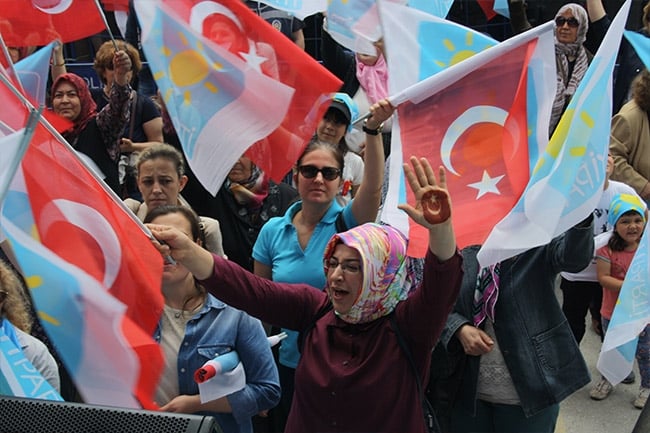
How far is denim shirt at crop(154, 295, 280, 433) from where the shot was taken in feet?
10.9

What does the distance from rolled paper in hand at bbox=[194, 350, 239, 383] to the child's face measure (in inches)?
112

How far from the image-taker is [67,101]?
5.56 m

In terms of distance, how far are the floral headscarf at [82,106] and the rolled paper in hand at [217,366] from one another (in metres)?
2.65

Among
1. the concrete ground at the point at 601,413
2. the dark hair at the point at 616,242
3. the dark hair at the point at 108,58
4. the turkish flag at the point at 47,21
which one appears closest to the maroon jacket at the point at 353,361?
the turkish flag at the point at 47,21

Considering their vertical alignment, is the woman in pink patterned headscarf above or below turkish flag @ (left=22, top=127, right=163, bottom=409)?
below

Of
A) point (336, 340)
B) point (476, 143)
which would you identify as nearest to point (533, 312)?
point (476, 143)

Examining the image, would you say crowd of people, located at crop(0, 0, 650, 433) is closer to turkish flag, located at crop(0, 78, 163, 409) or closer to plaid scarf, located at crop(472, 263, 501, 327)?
plaid scarf, located at crop(472, 263, 501, 327)

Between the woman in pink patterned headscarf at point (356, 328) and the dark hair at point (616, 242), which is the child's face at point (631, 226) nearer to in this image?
the dark hair at point (616, 242)

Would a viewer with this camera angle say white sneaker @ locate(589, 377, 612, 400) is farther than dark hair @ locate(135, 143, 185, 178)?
Yes

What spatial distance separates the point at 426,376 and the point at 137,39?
5.16m

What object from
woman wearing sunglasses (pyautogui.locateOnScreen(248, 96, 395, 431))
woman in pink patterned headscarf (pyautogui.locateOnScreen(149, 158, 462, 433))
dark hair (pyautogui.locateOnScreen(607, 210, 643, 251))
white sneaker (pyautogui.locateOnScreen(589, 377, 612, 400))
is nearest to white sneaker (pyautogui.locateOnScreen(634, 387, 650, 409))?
white sneaker (pyautogui.locateOnScreen(589, 377, 612, 400))

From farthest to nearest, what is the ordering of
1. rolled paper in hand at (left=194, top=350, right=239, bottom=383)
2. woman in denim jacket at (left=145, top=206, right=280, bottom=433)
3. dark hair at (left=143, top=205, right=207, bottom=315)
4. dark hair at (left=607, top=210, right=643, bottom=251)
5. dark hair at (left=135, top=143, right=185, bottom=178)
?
dark hair at (left=607, top=210, right=643, bottom=251), dark hair at (left=135, top=143, right=185, bottom=178), dark hair at (left=143, top=205, right=207, bottom=315), woman in denim jacket at (left=145, top=206, right=280, bottom=433), rolled paper in hand at (left=194, top=350, right=239, bottom=383)

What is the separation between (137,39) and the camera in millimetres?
7465

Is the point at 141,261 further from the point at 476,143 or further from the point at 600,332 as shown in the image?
the point at 600,332
